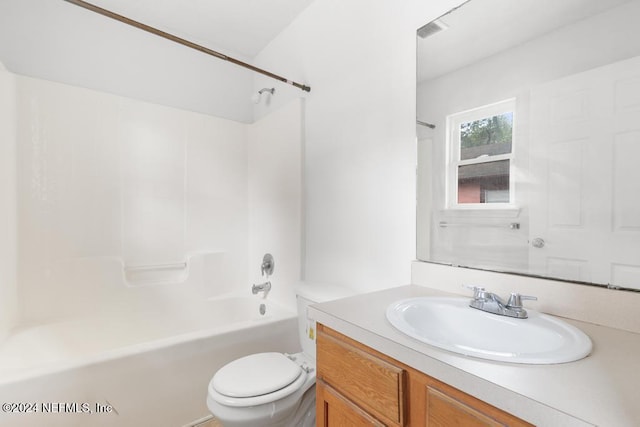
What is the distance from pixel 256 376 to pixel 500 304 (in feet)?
3.31

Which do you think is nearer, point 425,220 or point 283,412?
point 283,412

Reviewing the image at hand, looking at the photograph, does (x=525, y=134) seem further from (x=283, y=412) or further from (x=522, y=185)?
(x=283, y=412)

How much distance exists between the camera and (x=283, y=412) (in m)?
1.24

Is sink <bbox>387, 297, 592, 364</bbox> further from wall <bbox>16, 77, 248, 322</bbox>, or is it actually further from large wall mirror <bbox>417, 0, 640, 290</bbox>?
wall <bbox>16, 77, 248, 322</bbox>

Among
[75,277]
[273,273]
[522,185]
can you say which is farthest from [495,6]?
[75,277]

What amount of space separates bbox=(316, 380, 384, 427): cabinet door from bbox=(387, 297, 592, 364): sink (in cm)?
27

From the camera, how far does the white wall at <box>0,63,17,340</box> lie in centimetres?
171

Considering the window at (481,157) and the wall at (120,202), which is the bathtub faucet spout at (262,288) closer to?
the wall at (120,202)

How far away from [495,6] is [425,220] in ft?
2.83

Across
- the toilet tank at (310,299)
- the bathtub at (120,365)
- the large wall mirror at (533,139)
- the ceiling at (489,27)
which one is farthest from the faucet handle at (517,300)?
the bathtub at (120,365)

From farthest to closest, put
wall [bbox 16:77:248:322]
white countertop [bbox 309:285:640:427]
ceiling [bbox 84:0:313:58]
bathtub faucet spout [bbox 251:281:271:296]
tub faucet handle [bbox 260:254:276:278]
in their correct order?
tub faucet handle [bbox 260:254:276:278] → bathtub faucet spout [bbox 251:281:271:296] → ceiling [bbox 84:0:313:58] → wall [bbox 16:77:248:322] → white countertop [bbox 309:285:640:427]

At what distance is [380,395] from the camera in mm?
801

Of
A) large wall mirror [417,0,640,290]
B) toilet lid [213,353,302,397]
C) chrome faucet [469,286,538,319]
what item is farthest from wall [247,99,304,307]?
chrome faucet [469,286,538,319]

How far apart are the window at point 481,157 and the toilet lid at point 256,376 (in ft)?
3.37
